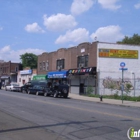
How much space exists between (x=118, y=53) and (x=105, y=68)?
2.84 metres

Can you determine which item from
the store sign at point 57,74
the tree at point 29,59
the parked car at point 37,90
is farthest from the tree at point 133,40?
the tree at point 29,59

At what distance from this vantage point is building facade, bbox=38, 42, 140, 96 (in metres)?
35.2

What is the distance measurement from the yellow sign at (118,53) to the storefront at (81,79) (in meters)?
2.53

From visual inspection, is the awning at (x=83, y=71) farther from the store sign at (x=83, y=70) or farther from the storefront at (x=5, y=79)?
the storefront at (x=5, y=79)

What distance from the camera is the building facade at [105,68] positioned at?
3525cm

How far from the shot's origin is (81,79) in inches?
1513

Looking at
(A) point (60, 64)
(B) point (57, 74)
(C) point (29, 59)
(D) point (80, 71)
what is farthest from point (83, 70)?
(C) point (29, 59)

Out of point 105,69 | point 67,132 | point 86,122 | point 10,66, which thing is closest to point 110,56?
point 105,69

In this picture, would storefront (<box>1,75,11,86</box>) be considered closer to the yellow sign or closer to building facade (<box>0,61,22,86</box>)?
building facade (<box>0,61,22,86</box>)

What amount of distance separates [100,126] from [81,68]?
2716 centimetres

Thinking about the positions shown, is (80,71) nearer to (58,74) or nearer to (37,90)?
(37,90)

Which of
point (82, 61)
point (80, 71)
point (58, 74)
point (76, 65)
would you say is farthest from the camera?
point (58, 74)

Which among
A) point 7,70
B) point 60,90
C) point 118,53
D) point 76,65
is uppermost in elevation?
point 118,53

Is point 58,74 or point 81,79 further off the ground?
point 58,74
